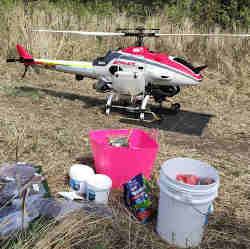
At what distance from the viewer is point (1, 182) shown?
2230 millimetres

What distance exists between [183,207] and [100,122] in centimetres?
350

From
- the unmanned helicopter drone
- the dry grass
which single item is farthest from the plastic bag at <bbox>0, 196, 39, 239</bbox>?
the unmanned helicopter drone

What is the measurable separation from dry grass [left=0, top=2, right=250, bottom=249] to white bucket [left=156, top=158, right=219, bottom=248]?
0.13 metres

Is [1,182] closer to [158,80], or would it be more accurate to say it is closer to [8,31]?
[158,80]

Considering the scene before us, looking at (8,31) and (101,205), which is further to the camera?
(8,31)

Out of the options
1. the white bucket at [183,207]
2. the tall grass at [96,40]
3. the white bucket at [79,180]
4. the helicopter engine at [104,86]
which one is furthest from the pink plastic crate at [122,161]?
the tall grass at [96,40]

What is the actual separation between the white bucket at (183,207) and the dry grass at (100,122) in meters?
0.13

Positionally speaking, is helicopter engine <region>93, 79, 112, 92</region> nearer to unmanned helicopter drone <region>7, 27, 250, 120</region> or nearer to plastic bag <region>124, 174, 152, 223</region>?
unmanned helicopter drone <region>7, 27, 250, 120</region>

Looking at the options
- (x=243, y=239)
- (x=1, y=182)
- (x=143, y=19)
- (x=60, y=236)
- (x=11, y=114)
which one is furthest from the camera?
(x=143, y=19)

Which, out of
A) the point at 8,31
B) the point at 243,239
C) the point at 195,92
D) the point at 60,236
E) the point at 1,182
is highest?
the point at 8,31

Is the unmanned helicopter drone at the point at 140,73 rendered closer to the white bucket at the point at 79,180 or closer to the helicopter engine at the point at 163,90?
the helicopter engine at the point at 163,90

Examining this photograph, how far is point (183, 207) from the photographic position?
2.22 metres

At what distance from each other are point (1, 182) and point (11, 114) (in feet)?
10.9

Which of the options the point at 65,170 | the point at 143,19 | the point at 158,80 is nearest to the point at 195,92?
the point at 158,80
